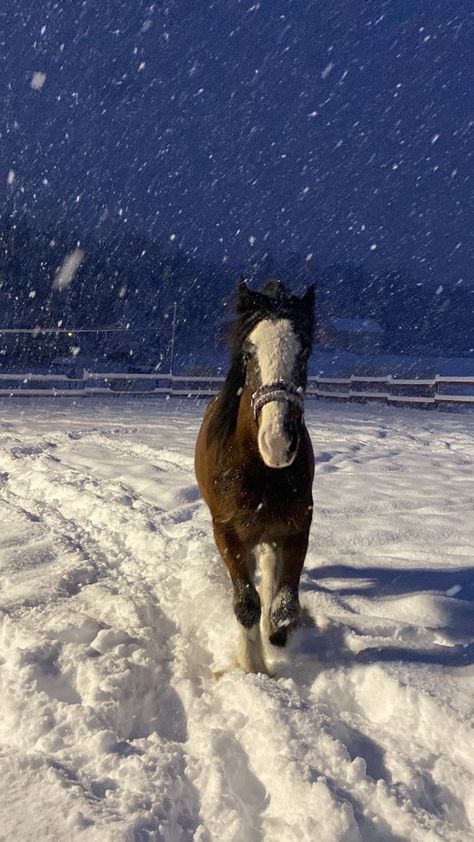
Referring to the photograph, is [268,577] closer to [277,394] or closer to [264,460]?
[264,460]

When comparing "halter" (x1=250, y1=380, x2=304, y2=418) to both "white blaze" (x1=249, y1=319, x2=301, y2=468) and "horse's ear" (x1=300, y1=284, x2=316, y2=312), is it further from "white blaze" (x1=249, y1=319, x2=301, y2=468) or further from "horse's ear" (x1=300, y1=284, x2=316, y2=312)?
"horse's ear" (x1=300, y1=284, x2=316, y2=312)

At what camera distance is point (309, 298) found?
117 inches

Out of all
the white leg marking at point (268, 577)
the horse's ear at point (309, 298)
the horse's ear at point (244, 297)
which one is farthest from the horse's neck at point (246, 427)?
the white leg marking at point (268, 577)

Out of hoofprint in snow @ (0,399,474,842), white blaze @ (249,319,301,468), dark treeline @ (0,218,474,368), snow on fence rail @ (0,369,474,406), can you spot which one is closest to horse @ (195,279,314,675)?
white blaze @ (249,319,301,468)

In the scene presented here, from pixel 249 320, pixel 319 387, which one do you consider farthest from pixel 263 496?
pixel 319 387

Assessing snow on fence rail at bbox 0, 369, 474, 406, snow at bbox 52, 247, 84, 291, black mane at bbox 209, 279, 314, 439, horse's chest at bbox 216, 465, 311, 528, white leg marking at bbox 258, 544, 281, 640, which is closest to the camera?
black mane at bbox 209, 279, 314, 439

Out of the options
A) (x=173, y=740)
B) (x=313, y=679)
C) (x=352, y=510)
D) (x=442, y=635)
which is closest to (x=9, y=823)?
(x=173, y=740)

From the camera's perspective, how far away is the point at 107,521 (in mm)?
5207

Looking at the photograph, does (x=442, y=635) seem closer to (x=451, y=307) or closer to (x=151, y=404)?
(x=151, y=404)

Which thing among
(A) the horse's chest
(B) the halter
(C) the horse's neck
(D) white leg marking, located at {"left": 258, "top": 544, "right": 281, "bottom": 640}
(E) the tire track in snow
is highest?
(B) the halter

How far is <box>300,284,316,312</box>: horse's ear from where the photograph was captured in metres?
2.91

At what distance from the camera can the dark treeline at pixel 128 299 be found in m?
49.1

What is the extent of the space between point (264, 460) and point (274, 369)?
1.29ft

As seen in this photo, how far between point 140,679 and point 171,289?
192 ft
